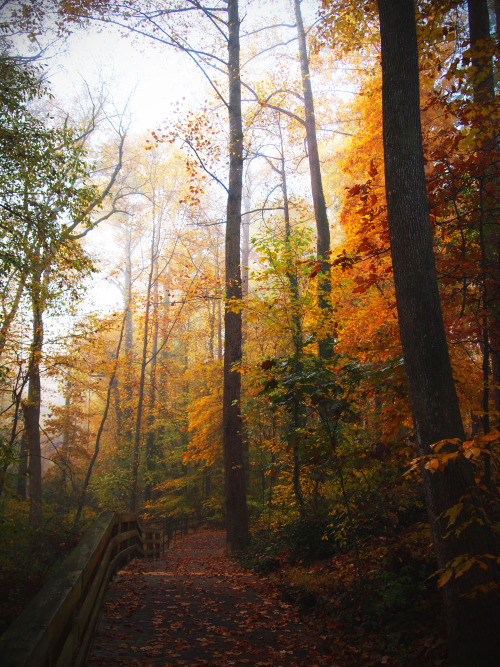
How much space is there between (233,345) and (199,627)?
6133 mm

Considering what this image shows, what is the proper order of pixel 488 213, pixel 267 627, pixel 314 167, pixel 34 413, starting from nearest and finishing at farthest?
pixel 267 627 → pixel 488 213 → pixel 314 167 → pixel 34 413

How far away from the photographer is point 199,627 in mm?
4195

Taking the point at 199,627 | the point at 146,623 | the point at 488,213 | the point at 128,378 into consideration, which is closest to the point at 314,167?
the point at 488,213

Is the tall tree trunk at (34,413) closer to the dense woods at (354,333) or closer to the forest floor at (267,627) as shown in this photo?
the dense woods at (354,333)

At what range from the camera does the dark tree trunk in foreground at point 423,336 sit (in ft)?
9.72

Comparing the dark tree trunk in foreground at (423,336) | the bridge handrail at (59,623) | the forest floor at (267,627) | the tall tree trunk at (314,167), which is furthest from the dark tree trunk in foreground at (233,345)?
the bridge handrail at (59,623)

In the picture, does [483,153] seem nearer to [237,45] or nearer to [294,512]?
[294,512]

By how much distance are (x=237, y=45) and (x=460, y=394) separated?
10700mm

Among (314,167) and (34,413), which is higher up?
(314,167)

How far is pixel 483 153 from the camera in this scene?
4480mm

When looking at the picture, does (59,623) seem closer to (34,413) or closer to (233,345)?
(233,345)

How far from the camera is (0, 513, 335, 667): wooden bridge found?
212 centimetres

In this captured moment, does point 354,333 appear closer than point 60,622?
No

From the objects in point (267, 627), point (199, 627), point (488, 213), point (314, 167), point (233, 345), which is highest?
point (314, 167)
